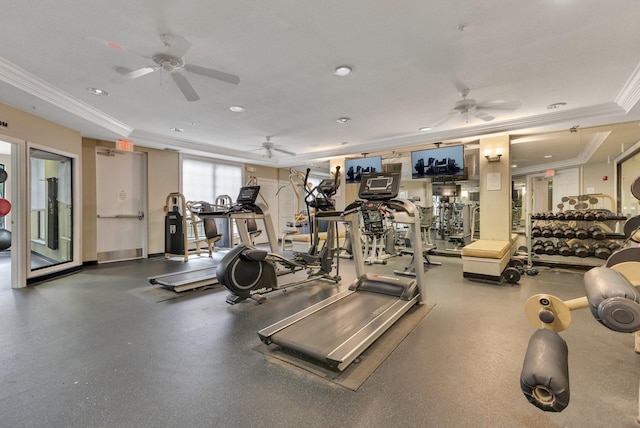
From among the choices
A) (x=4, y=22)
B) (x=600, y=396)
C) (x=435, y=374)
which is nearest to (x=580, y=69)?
(x=600, y=396)

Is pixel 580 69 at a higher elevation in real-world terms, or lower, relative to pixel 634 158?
higher

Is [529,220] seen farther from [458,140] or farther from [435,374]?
[435,374]

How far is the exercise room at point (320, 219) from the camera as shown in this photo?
178 cm

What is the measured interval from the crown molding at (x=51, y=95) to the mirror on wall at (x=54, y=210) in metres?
1.05

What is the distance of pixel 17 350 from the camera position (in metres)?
2.44

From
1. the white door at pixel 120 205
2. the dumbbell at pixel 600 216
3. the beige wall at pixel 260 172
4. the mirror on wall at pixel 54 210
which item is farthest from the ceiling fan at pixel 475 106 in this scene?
the white door at pixel 120 205

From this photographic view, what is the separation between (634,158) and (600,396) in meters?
6.55

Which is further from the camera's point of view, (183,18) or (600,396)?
(183,18)

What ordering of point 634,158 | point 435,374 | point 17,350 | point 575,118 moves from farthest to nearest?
1. point 634,158
2. point 575,118
3. point 17,350
4. point 435,374

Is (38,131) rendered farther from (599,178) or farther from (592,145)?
(599,178)

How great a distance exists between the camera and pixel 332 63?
10.6 feet

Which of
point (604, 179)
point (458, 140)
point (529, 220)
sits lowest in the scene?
point (529, 220)

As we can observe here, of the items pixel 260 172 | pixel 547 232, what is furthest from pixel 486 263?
pixel 260 172

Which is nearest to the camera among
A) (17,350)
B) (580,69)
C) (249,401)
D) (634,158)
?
(249,401)
